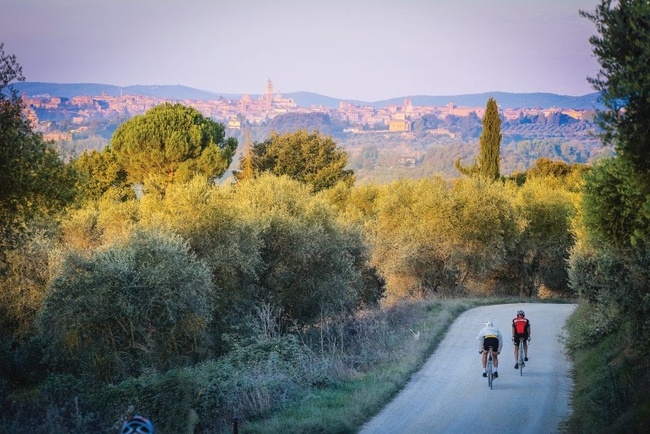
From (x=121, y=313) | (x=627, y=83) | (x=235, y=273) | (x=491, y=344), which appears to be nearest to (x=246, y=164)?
(x=235, y=273)

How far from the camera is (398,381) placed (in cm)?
2027

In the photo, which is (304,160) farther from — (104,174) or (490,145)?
(104,174)

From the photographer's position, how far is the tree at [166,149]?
5916cm

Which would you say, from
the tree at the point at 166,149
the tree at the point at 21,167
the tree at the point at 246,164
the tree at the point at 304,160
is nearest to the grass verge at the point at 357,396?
the tree at the point at 21,167

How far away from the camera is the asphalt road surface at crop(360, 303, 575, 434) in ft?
53.1

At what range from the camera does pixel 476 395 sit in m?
19.3

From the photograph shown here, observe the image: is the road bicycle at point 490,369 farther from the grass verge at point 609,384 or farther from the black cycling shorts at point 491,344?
the grass verge at point 609,384

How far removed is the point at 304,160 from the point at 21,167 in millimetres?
65601

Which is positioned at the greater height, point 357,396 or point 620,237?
point 620,237

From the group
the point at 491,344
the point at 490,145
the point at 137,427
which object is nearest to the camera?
the point at 137,427

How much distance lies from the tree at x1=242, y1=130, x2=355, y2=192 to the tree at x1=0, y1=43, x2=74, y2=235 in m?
61.6

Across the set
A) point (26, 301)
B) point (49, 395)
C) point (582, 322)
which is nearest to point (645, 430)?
point (49, 395)

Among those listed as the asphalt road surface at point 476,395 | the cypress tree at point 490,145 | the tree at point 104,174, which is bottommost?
the asphalt road surface at point 476,395

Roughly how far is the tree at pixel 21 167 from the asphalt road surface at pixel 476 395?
8.49m
